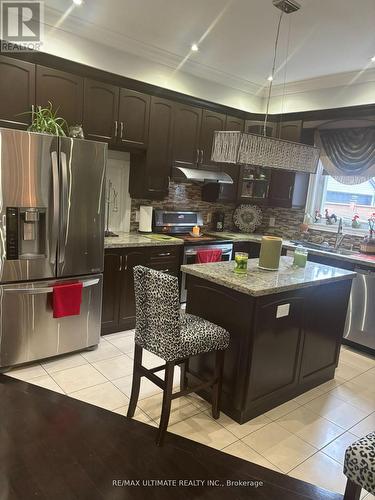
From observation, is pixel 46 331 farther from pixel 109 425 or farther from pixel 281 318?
pixel 281 318

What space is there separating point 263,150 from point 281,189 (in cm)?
255

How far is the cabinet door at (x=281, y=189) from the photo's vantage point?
16.1 ft

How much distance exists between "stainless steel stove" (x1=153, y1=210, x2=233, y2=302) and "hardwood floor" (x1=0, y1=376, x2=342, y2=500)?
216 cm

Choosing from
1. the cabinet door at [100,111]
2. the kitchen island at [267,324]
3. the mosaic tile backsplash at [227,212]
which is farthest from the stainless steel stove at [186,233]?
the kitchen island at [267,324]

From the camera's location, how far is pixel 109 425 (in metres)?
2.43

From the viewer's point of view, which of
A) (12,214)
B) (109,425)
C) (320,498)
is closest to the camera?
(320,498)

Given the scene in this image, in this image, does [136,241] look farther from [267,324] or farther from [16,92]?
[267,324]

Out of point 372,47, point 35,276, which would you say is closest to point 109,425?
point 35,276

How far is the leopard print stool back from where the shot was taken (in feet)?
6.91

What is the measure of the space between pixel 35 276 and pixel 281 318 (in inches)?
75.9

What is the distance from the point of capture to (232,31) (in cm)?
335

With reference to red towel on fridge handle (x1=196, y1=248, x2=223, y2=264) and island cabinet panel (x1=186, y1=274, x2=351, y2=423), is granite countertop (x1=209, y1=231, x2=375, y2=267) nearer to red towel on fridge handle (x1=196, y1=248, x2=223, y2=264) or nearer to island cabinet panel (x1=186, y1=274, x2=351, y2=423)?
red towel on fridge handle (x1=196, y1=248, x2=223, y2=264)

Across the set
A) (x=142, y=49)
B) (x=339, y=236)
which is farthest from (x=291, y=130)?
(x=142, y=49)

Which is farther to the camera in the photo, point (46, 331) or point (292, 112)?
point (292, 112)
